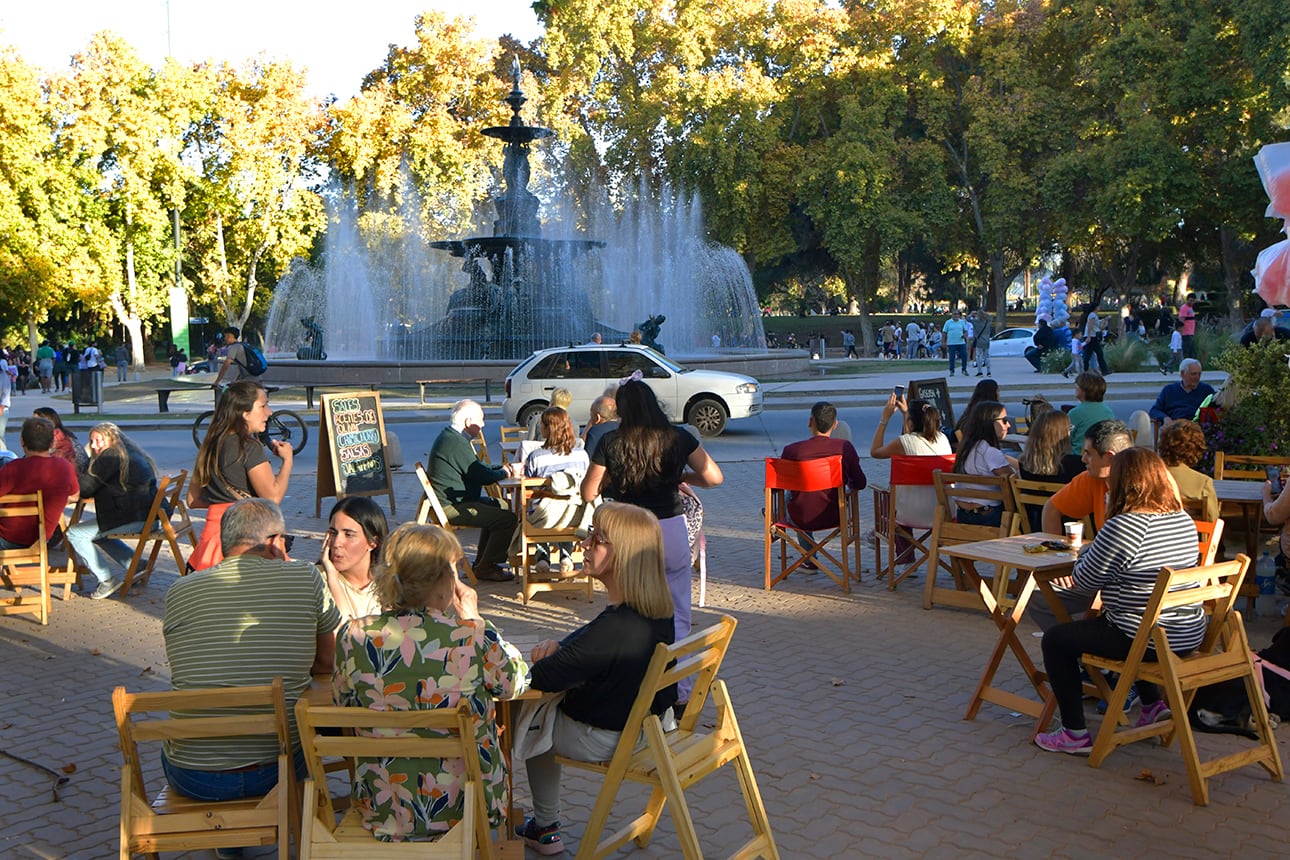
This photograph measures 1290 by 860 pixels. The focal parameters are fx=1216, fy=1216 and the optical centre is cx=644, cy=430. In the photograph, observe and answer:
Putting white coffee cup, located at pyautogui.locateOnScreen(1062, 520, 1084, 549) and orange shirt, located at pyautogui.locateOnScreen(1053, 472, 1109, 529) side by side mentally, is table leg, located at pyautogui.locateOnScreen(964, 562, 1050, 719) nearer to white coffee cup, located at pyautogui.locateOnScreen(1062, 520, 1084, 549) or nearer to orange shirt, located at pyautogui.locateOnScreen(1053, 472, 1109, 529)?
white coffee cup, located at pyautogui.locateOnScreen(1062, 520, 1084, 549)

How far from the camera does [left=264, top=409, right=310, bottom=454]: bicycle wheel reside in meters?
17.3

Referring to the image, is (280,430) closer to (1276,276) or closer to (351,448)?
(351,448)

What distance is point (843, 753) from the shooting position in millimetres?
5523

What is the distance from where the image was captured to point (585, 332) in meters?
32.2

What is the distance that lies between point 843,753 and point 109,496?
6017 mm

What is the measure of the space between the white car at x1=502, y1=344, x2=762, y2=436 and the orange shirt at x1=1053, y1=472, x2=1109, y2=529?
12855 millimetres

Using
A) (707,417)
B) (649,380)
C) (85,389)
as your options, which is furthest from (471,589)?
(85,389)

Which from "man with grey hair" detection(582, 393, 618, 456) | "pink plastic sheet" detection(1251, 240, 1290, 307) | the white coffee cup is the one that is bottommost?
the white coffee cup

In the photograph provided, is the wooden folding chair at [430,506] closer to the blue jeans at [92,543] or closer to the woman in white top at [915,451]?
the blue jeans at [92,543]

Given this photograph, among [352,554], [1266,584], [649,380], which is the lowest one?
[1266,584]

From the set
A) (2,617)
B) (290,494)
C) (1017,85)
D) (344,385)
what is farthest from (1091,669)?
(1017,85)

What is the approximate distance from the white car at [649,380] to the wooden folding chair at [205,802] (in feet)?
50.7

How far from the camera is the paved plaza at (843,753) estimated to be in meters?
4.64

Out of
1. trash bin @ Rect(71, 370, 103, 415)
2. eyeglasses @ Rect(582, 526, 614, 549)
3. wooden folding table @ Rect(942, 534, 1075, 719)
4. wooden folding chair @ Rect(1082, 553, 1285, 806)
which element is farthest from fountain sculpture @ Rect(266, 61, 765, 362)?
eyeglasses @ Rect(582, 526, 614, 549)
